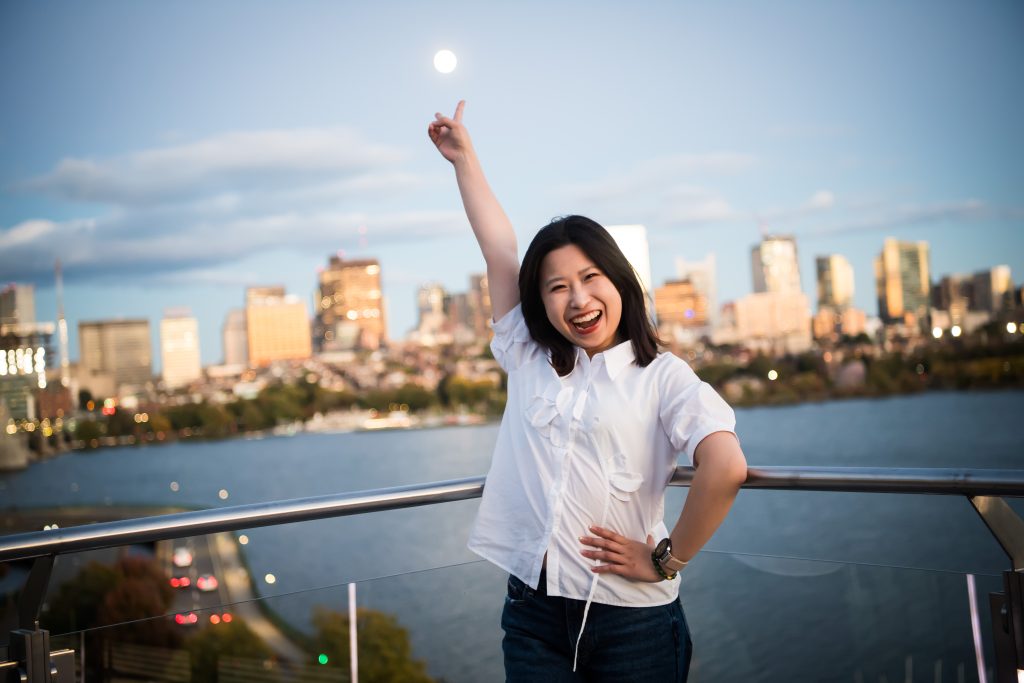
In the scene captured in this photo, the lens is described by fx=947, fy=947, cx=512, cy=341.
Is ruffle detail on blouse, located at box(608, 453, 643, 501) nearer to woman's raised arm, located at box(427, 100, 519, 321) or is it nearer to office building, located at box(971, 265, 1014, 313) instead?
woman's raised arm, located at box(427, 100, 519, 321)

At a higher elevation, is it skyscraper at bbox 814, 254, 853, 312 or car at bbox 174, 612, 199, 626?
skyscraper at bbox 814, 254, 853, 312

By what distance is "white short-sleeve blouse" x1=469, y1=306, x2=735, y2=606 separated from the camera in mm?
1604

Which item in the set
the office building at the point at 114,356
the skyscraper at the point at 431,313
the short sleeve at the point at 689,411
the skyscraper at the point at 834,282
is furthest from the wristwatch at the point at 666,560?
the office building at the point at 114,356

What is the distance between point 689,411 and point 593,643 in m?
0.43

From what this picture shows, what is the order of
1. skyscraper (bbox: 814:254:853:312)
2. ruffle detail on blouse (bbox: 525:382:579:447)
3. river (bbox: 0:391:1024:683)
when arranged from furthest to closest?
skyscraper (bbox: 814:254:853:312)
river (bbox: 0:391:1024:683)
ruffle detail on blouse (bbox: 525:382:579:447)

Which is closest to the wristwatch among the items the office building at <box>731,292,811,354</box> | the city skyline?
the office building at <box>731,292,811,354</box>

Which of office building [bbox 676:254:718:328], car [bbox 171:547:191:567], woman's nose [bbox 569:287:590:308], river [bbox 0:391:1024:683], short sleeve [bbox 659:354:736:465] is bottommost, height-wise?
car [bbox 171:547:191:567]

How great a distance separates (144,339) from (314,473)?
11.7 metres

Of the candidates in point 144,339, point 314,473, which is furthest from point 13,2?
point 314,473

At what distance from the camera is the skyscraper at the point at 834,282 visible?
4725 centimetres

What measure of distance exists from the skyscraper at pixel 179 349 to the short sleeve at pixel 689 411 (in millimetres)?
50546

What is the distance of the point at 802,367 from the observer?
4650 centimetres

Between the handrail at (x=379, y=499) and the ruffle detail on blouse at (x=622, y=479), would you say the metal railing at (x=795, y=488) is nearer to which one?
the handrail at (x=379, y=499)

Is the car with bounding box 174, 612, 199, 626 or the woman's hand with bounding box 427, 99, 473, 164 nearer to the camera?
the car with bounding box 174, 612, 199, 626
